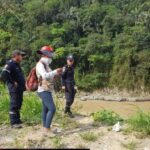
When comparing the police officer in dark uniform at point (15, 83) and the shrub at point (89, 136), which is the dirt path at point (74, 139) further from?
the police officer in dark uniform at point (15, 83)

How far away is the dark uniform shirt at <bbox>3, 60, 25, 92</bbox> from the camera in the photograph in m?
6.65

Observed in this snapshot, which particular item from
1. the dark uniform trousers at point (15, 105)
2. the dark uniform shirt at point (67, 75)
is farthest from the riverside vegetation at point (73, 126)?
the dark uniform shirt at point (67, 75)

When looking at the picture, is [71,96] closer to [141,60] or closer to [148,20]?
[141,60]

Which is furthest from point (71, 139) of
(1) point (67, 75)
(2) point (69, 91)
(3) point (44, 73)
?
(1) point (67, 75)

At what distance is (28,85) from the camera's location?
6.39 meters

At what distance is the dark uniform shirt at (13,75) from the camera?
6.65 meters

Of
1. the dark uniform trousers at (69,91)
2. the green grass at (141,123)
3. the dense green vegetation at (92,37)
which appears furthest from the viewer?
the dense green vegetation at (92,37)

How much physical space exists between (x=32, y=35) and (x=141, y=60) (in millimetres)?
10609

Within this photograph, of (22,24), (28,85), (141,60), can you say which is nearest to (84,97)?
(141,60)

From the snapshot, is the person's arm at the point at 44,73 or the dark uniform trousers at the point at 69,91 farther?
the dark uniform trousers at the point at 69,91

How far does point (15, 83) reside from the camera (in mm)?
6773

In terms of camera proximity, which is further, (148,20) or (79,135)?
(148,20)

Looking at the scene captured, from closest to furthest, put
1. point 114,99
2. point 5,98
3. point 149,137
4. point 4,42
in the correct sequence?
point 149,137
point 5,98
point 114,99
point 4,42

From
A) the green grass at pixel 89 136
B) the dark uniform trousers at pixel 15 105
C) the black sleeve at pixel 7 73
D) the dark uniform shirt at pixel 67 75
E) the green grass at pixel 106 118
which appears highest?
the black sleeve at pixel 7 73
